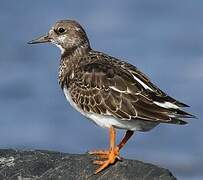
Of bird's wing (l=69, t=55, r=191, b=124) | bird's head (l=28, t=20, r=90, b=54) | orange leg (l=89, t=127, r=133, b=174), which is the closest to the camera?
bird's wing (l=69, t=55, r=191, b=124)

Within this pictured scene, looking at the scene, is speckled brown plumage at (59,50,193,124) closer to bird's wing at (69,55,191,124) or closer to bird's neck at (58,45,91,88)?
bird's wing at (69,55,191,124)

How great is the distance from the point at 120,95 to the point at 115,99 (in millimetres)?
64

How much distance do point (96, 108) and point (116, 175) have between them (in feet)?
2.33

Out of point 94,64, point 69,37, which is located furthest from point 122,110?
point 69,37

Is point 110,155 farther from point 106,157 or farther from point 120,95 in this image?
point 120,95

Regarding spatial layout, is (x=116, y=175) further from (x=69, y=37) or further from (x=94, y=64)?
(x=69, y=37)

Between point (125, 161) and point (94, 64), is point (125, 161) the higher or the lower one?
the lower one

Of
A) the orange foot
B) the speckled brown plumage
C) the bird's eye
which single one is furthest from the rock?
the bird's eye

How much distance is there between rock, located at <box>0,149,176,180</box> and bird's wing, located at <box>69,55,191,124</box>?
1.68 feet

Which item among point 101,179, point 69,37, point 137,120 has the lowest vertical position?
point 101,179

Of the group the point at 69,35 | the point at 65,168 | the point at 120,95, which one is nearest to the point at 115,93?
the point at 120,95

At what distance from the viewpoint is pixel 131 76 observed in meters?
9.20

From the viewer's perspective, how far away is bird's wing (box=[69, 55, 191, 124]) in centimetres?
885

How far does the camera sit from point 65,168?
9.09m
